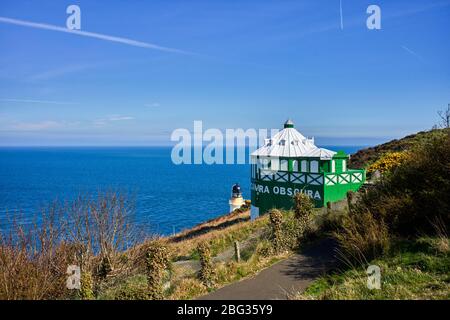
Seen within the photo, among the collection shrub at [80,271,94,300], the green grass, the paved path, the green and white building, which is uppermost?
the green and white building

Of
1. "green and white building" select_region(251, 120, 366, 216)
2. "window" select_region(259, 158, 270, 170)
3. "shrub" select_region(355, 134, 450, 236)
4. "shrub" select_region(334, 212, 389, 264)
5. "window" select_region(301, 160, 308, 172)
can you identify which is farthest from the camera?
"window" select_region(259, 158, 270, 170)

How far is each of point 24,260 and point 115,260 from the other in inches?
121

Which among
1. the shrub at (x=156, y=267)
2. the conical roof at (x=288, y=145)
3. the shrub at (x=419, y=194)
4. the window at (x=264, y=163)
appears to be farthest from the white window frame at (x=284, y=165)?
the shrub at (x=156, y=267)

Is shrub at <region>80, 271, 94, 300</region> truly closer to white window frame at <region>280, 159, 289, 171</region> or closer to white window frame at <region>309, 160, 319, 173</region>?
white window frame at <region>309, 160, 319, 173</region>

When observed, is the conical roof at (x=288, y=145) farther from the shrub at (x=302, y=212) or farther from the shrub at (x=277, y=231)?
the shrub at (x=277, y=231)

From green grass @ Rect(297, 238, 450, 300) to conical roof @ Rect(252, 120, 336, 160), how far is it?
41.8ft

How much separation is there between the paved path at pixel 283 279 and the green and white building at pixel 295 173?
30.0ft

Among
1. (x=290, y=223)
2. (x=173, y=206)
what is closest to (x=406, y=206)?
(x=290, y=223)

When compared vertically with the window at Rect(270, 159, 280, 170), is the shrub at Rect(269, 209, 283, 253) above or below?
below

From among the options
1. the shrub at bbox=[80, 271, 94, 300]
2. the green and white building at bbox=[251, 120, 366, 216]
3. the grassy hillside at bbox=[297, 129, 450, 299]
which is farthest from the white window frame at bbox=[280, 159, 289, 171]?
the shrub at bbox=[80, 271, 94, 300]

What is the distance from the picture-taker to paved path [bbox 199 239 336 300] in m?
8.39

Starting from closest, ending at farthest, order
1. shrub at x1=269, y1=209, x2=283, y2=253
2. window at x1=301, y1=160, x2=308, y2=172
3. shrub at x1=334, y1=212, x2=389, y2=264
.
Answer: shrub at x1=334, y1=212, x2=389, y2=264
shrub at x1=269, y1=209, x2=283, y2=253
window at x1=301, y1=160, x2=308, y2=172

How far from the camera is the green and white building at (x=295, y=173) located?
1980 cm

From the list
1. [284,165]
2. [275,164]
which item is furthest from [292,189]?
[275,164]
